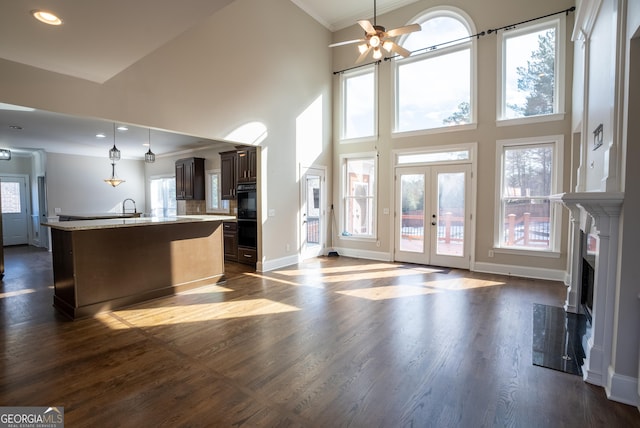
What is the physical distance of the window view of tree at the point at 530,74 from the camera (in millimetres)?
5133

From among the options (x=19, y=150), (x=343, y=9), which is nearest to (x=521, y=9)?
(x=343, y=9)

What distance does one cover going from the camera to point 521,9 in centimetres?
528

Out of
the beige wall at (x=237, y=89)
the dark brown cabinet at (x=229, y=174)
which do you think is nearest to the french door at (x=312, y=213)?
the beige wall at (x=237, y=89)

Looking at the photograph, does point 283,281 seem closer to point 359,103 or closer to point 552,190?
point 359,103

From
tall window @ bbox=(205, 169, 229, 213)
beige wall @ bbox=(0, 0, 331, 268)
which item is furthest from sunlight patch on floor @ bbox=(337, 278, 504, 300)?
tall window @ bbox=(205, 169, 229, 213)

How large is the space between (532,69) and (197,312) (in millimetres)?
6345

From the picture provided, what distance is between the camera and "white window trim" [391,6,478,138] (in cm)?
570

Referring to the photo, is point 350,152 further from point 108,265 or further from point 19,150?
point 19,150

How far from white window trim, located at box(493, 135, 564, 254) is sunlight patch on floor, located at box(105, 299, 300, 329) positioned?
394cm

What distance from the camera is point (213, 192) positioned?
833cm

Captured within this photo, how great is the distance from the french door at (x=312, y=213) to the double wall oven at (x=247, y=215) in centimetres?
101

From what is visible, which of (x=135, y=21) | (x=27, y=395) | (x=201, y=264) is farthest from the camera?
(x=201, y=264)

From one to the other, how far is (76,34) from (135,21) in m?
0.60

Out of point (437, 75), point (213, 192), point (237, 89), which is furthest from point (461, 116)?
point (213, 192)
